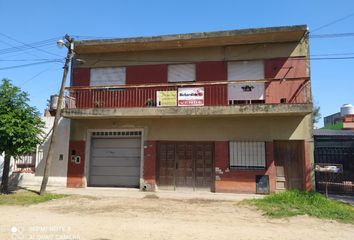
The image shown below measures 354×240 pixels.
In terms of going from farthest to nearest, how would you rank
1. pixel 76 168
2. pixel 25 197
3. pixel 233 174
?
pixel 76 168, pixel 233 174, pixel 25 197

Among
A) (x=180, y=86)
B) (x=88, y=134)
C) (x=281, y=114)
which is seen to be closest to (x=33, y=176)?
(x=88, y=134)

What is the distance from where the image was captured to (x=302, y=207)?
10328 millimetres

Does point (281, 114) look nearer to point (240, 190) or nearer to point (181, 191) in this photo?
point (240, 190)

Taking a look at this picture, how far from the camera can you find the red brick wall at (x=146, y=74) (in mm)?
15367

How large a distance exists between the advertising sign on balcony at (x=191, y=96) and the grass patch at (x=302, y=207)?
4467 millimetres

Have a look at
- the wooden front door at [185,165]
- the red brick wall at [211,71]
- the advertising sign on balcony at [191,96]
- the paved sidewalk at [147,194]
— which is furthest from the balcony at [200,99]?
the paved sidewalk at [147,194]

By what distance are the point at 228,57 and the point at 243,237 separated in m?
9.52

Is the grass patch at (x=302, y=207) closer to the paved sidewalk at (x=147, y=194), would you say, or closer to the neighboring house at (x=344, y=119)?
the paved sidewalk at (x=147, y=194)

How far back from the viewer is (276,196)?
1179 centimetres

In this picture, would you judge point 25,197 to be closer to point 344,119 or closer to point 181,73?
point 181,73

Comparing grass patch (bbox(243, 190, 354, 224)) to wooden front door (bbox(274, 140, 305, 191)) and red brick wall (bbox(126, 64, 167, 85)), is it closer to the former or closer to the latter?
wooden front door (bbox(274, 140, 305, 191))

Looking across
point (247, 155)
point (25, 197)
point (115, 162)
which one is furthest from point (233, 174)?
point (25, 197)

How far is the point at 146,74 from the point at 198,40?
293cm

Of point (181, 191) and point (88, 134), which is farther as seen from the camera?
point (88, 134)
